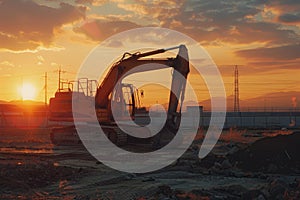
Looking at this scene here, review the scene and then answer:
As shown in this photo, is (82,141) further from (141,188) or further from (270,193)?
(270,193)

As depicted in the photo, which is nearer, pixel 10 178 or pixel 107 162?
pixel 10 178

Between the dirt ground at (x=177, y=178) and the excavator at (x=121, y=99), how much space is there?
346cm

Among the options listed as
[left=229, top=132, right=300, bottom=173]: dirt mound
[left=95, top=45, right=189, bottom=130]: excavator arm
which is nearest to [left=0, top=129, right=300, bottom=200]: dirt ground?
[left=229, top=132, right=300, bottom=173]: dirt mound

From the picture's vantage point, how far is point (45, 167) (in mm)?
16031

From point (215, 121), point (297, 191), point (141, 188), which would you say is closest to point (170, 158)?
point (141, 188)

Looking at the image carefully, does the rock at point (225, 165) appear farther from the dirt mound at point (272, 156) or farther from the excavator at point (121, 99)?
the excavator at point (121, 99)

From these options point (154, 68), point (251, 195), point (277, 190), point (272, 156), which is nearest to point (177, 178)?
point (251, 195)

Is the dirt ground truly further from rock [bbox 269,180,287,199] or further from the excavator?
the excavator

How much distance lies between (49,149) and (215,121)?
42064 mm

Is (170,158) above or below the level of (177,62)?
below

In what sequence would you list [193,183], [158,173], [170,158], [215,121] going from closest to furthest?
[193,183], [158,173], [170,158], [215,121]

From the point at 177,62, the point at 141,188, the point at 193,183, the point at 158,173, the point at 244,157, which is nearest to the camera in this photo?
the point at 141,188

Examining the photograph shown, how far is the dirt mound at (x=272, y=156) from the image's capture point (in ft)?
56.4

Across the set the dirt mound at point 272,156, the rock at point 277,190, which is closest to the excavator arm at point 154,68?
the dirt mound at point 272,156
